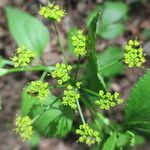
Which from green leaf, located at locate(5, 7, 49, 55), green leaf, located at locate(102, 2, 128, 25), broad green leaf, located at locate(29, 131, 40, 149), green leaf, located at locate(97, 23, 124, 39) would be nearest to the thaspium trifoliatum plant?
green leaf, located at locate(5, 7, 49, 55)

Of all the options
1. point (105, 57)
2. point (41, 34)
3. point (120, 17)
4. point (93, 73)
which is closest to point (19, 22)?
point (41, 34)

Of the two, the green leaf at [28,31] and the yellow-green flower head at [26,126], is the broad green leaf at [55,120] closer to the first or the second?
the yellow-green flower head at [26,126]

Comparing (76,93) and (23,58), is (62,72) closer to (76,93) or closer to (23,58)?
(76,93)

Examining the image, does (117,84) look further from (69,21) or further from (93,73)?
(93,73)

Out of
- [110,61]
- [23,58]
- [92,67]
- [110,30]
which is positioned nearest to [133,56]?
[92,67]

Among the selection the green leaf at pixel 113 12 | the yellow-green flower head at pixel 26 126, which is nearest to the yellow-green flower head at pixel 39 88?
the yellow-green flower head at pixel 26 126
